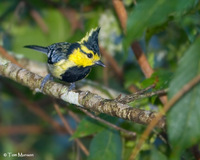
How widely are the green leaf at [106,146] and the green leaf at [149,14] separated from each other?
97 centimetres

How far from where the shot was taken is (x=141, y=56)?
2377 millimetres

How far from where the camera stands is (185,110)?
1.24 meters

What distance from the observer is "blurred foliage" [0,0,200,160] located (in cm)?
127

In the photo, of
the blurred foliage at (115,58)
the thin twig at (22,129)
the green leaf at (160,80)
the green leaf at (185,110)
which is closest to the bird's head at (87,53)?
the blurred foliage at (115,58)

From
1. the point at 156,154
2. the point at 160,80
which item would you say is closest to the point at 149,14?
the point at 160,80

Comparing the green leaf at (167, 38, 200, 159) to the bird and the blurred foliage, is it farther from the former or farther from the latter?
the bird

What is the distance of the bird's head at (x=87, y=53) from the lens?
2645 mm

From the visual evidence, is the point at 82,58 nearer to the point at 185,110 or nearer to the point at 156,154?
the point at 156,154

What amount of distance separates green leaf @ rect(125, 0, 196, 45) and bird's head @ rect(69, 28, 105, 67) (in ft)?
3.99

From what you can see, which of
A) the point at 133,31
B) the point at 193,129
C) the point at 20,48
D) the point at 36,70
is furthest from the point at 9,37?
the point at 193,129

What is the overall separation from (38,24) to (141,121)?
8.45 feet

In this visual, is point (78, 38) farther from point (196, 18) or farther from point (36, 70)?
point (196, 18)

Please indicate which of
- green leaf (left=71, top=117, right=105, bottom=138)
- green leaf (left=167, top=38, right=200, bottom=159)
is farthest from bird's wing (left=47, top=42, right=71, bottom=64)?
green leaf (left=167, top=38, right=200, bottom=159)

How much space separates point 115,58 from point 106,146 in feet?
5.84
